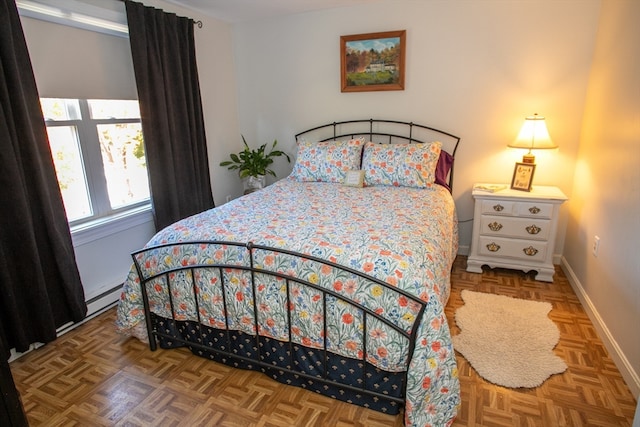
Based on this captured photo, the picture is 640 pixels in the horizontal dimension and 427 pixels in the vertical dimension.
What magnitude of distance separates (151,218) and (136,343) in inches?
47.7

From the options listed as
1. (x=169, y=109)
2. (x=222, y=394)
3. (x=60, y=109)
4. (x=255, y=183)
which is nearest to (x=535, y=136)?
(x=255, y=183)

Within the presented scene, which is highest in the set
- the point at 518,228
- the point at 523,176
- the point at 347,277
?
the point at 523,176

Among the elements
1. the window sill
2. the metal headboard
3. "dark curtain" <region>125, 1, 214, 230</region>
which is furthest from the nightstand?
the window sill

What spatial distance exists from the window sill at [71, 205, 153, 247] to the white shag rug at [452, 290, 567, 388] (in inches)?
102

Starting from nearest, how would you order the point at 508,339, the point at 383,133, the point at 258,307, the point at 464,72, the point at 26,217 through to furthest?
1. the point at 258,307
2. the point at 26,217
3. the point at 508,339
4. the point at 464,72
5. the point at 383,133

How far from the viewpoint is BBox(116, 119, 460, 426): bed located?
1.56m

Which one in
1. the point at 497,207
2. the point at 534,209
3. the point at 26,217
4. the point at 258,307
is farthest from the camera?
the point at 497,207

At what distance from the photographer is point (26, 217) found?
7.01 feet

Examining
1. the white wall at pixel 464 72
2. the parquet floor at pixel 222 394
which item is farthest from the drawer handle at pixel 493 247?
the parquet floor at pixel 222 394

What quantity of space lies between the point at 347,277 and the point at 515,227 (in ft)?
6.52

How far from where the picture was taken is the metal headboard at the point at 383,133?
3.40 metres

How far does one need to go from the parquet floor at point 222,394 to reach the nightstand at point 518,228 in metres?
0.77

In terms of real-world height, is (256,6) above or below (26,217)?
above

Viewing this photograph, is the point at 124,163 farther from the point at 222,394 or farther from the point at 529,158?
the point at 529,158
